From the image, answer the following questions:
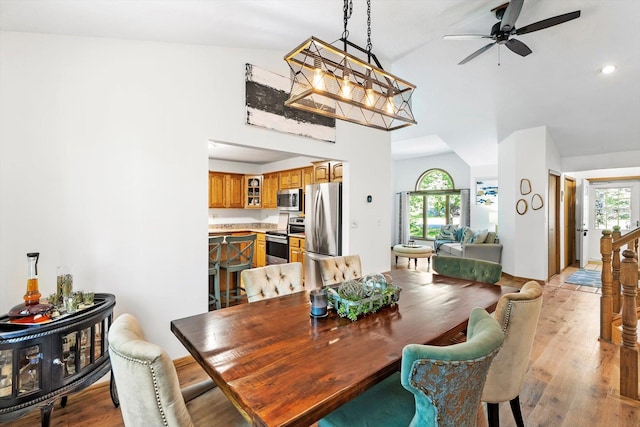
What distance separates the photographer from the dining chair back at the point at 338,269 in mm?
2508

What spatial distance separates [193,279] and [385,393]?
1.82 meters

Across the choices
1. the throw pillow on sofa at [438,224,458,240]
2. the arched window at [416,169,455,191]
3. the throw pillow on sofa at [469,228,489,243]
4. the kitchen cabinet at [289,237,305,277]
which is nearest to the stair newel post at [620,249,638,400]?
the kitchen cabinet at [289,237,305,277]

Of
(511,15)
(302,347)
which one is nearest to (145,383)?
(302,347)

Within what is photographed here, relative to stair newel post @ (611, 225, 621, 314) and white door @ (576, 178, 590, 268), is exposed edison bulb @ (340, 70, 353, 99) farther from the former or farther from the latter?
white door @ (576, 178, 590, 268)

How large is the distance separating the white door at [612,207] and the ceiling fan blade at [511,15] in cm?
655

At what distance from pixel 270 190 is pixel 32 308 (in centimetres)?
500

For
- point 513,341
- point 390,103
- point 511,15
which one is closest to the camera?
point 513,341

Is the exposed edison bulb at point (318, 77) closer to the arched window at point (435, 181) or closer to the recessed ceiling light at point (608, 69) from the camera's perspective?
the recessed ceiling light at point (608, 69)

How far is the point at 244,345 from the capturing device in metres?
1.30

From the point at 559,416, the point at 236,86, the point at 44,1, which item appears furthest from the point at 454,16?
the point at 559,416

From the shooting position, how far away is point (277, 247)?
545 cm

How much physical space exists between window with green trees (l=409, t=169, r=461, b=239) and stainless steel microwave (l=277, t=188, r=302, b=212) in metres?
4.99

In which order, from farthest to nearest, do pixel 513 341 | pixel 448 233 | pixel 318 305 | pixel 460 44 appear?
pixel 448 233
pixel 460 44
pixel 318 305
pixel 513 341

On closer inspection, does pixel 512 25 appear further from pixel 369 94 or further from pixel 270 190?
pixel 270 190
